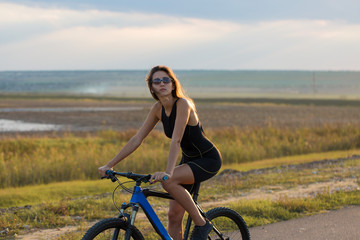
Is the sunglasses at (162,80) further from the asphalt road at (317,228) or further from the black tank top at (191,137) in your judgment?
the asphalt road at (317,228)

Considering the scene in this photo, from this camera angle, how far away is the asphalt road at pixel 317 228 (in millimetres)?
7199

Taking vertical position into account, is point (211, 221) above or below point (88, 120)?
above

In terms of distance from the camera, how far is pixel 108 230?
176 inches

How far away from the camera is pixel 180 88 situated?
4902 mm

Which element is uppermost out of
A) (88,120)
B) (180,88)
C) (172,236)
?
(180,88)

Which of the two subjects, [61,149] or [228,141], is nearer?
[61,149]

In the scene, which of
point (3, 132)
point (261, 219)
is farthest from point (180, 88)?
point (3, 132)

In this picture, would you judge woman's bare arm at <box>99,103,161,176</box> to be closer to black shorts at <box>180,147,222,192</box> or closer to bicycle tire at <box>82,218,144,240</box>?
black shorts at <box>180,147,222,192</box>

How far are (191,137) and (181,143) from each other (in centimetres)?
15

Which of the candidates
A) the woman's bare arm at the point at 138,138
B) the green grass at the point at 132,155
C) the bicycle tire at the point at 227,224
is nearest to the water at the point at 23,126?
the green grass at the point at 132,155

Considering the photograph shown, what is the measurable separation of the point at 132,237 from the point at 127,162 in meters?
12.1

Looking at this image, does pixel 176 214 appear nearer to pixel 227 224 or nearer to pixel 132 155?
pixel 227 224

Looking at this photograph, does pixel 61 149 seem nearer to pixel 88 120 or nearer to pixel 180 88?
pixel 180 88

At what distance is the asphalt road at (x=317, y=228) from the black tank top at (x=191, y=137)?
104 inches
